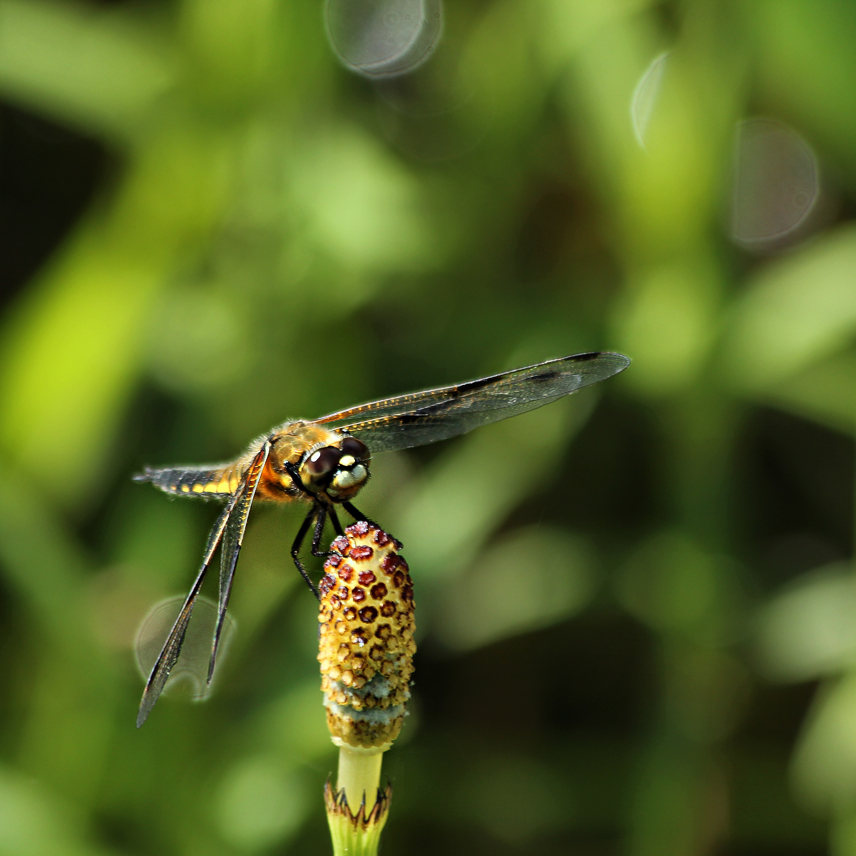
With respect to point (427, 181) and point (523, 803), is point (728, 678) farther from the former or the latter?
point (427, 181)

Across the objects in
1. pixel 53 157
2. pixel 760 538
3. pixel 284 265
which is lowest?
pixel 760 538

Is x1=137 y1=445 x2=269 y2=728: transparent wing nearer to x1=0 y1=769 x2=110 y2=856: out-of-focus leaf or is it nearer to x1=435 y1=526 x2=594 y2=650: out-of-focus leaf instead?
x1=0 y1=769 x2=110 y2=856: out-of-focus leaf

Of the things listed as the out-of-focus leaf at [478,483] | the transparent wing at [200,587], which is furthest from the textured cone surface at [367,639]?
the out-of-focus leaf at [478,483]

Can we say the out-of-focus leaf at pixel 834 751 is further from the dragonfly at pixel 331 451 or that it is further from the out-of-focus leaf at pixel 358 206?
the out-of-focus leaf at pixel 358 206

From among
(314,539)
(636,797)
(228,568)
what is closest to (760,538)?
(636,797)

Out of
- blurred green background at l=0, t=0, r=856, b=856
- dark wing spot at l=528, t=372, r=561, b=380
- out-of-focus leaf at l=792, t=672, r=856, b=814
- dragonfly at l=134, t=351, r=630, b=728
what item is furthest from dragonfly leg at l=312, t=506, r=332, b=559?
out-of-focus leaf at l=792, t=672, r=856, b=814
